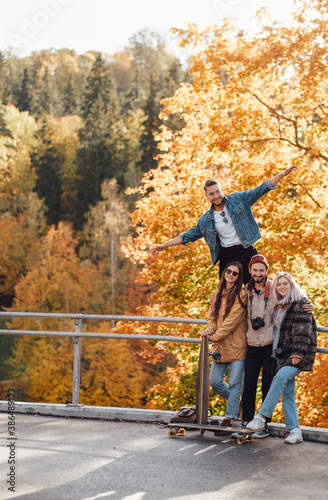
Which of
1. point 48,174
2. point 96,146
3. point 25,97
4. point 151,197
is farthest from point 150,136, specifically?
point 151,197

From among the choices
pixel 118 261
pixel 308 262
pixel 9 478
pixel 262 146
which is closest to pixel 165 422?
pixel 9 478

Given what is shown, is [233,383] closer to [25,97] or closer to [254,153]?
[254,153]

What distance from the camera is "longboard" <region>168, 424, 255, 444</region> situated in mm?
5023

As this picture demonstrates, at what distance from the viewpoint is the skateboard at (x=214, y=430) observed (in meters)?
5.03

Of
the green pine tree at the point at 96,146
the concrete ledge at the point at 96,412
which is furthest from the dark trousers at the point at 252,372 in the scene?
the green pine tree at the point at 96,146

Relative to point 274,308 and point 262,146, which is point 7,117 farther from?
point 274,308

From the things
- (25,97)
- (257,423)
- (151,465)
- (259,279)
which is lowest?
(151,465)

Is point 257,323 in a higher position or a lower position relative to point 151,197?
lower

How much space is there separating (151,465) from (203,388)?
111 cm

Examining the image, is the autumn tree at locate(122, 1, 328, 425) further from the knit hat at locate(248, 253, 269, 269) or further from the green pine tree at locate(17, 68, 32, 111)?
the green pine tree at locate(17, 68, 32, 111)

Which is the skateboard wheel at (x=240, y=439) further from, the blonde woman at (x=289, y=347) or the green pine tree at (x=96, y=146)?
the green pine tree at (x=96, y=146)

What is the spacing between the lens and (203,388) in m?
5.36

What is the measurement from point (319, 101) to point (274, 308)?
882cm

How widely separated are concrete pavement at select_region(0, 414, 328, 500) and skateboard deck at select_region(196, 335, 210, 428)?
0.19 m
